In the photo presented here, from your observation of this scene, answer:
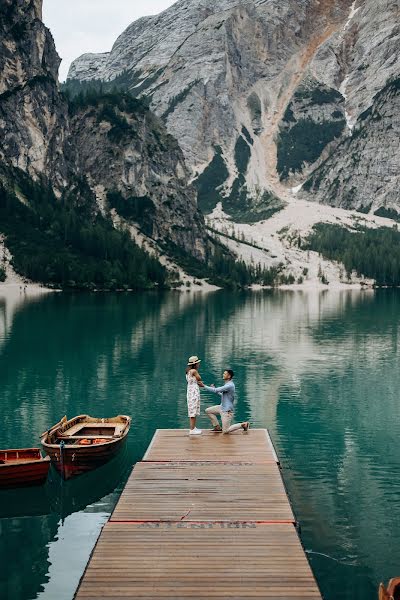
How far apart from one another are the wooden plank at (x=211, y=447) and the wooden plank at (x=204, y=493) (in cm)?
133

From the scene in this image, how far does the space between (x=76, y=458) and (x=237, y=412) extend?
77.8 feet

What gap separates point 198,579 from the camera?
20.5m

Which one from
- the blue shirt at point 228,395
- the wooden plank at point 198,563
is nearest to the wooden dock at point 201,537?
the wooden plank at point 198,563

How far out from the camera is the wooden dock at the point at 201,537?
790 inches

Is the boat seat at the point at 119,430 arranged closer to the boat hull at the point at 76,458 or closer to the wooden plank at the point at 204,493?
the boat hull at the point at 76,458

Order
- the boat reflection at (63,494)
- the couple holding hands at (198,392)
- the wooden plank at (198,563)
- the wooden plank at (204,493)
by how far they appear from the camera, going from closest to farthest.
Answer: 1. the wooden plank at (198,563)
2. the wooden plank at (204,493)
3. the boat reflection at (63,494)
4. the couple holding hands at (198,392)

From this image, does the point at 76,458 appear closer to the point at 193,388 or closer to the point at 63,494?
the point at 63,494

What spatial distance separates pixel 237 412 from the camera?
194ft

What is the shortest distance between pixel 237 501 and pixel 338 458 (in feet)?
60.8

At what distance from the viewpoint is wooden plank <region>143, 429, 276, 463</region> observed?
115 feet

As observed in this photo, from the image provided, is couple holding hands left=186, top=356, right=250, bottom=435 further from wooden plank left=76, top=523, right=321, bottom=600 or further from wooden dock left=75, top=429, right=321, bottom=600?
wooden plank left=76, top=523, right=321, bottom=600

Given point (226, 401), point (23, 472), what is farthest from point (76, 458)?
point (226, 401)

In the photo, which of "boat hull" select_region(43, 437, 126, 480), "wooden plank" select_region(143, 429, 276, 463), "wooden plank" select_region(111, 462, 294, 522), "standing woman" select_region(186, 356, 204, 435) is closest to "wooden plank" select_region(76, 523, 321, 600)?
"wooden plank" select_region(111, 462, 294, 522)

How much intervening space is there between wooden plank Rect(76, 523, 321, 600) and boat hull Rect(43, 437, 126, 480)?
13.2 m
